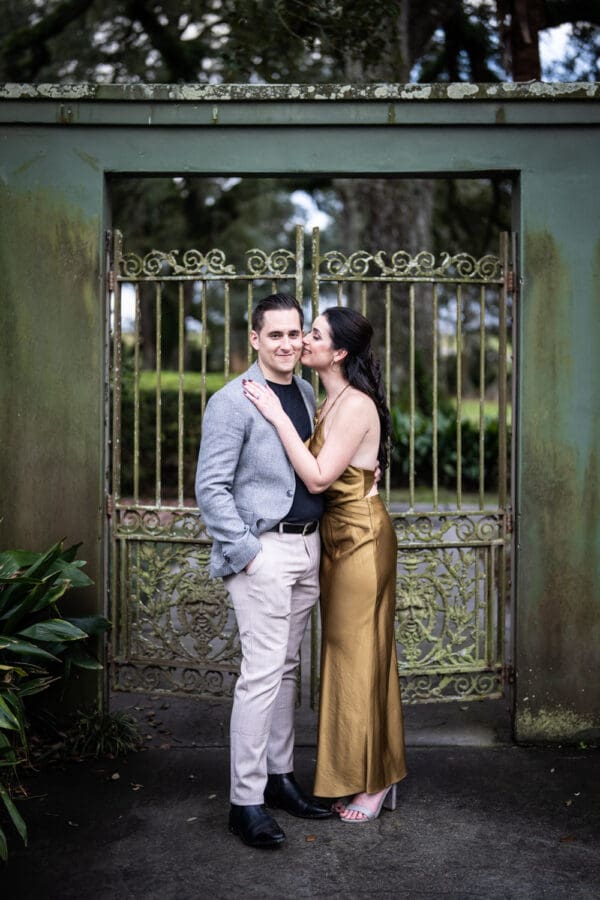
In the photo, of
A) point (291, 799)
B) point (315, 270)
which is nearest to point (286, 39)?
point (315, 270)

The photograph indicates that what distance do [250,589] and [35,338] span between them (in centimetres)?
212

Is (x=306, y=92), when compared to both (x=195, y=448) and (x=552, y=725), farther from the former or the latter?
(x=195, y=448)

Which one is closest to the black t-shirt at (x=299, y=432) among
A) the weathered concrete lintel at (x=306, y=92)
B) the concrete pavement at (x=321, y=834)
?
the concrete pavement at (x=321, y=834)

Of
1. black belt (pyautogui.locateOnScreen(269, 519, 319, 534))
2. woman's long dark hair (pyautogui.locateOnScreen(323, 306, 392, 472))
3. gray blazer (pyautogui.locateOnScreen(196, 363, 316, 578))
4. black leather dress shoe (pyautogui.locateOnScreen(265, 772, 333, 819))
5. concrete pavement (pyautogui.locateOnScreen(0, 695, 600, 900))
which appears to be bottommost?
concrete pavement (pyautogui.locateOnScreen(0, 695, 600, 900))

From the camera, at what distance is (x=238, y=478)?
4.17m

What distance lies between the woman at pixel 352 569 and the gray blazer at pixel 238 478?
0.07 meters

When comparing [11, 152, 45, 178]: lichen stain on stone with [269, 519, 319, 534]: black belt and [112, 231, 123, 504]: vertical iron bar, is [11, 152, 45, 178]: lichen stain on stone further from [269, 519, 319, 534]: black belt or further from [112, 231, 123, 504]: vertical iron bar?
[269, 519, 319, 534]: black belt

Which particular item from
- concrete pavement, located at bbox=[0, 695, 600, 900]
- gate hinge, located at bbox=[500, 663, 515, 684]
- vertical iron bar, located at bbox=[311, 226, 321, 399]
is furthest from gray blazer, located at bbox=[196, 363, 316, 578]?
gate hinge, located at bbox=[500, 663, 515, 684]

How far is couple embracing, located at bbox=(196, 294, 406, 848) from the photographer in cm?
406

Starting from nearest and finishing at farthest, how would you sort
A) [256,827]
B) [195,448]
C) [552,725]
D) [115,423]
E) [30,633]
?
1. [256,827]
2. [30,633]
3. [552,725]
4. [115,423]
5. [195,448]

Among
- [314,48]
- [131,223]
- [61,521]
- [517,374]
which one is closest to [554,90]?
[517,374]

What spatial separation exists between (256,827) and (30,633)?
1.41m

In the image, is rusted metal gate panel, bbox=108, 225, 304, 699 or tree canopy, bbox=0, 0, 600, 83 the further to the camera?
tree canopy, bbox=0, 0, 600, 83

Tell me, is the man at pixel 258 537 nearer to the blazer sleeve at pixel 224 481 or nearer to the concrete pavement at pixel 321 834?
the blazer sleeve at pixel 224 481
